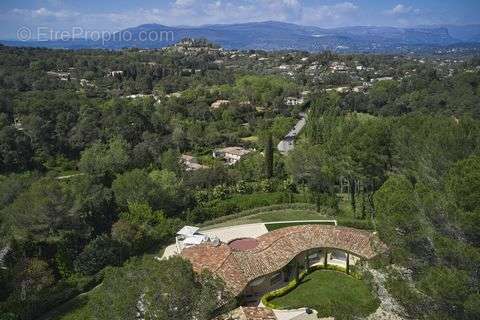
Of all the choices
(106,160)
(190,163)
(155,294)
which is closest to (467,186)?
(155,294)

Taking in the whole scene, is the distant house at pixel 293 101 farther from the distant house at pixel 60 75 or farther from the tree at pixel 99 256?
the tree at pixel 99 256

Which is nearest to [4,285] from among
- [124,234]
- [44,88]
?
[124,234]

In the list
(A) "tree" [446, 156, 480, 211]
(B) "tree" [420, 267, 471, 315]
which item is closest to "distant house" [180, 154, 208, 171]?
(A) "tree" [446, 156, 480, 211]

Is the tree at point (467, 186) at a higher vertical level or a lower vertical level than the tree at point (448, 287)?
higher

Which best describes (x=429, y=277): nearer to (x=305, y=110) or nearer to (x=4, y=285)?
(x=4, y=285)

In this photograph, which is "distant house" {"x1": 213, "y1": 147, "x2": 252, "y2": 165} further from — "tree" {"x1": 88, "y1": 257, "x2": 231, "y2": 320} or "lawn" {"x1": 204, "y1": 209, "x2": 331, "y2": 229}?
"tree" {"x1": 88, "y1": 257, "x2": 231, "y2": 320}

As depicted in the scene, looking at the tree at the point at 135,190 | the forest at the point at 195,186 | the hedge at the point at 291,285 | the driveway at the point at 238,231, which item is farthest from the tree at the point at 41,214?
the hedge at the point at 291,285

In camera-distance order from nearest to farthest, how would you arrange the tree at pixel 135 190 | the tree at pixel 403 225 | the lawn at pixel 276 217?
the tree at pixel 403 225, the tree at pixel 135 190, the lawn at pixel 276 217

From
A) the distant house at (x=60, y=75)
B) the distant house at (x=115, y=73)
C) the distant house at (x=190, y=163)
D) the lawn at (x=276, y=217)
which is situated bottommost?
the lawn at (x=276, y=217)
